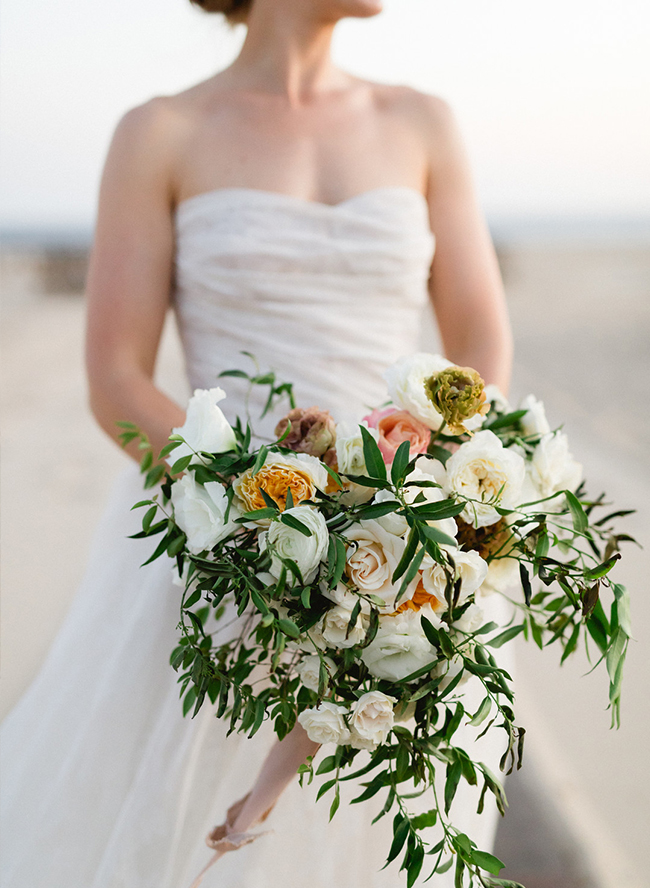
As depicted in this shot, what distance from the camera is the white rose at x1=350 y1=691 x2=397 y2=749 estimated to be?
81 cm

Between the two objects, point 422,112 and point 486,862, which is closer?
point 486,862

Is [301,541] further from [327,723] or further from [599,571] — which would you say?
[599,571]

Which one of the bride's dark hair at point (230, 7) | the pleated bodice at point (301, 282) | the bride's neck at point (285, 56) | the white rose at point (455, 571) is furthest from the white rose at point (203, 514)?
the bride's dark hair at point (230, 7)

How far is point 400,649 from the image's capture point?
0.83m

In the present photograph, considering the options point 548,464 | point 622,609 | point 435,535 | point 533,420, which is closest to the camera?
point 435,535

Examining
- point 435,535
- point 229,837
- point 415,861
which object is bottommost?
point 229,837

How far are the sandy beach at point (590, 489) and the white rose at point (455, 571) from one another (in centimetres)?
39

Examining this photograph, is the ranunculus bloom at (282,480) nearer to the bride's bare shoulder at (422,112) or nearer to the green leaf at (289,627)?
the green leaf at (289,627)

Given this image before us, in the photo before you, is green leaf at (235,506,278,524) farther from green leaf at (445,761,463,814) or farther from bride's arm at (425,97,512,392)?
bride's arm at (425,97,512,392)

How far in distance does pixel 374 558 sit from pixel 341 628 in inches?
3.6

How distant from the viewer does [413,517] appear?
0.77 meters

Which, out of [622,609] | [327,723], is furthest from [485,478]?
[327,723]

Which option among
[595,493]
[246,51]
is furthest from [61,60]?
[595,493]

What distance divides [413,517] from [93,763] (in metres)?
0.85
